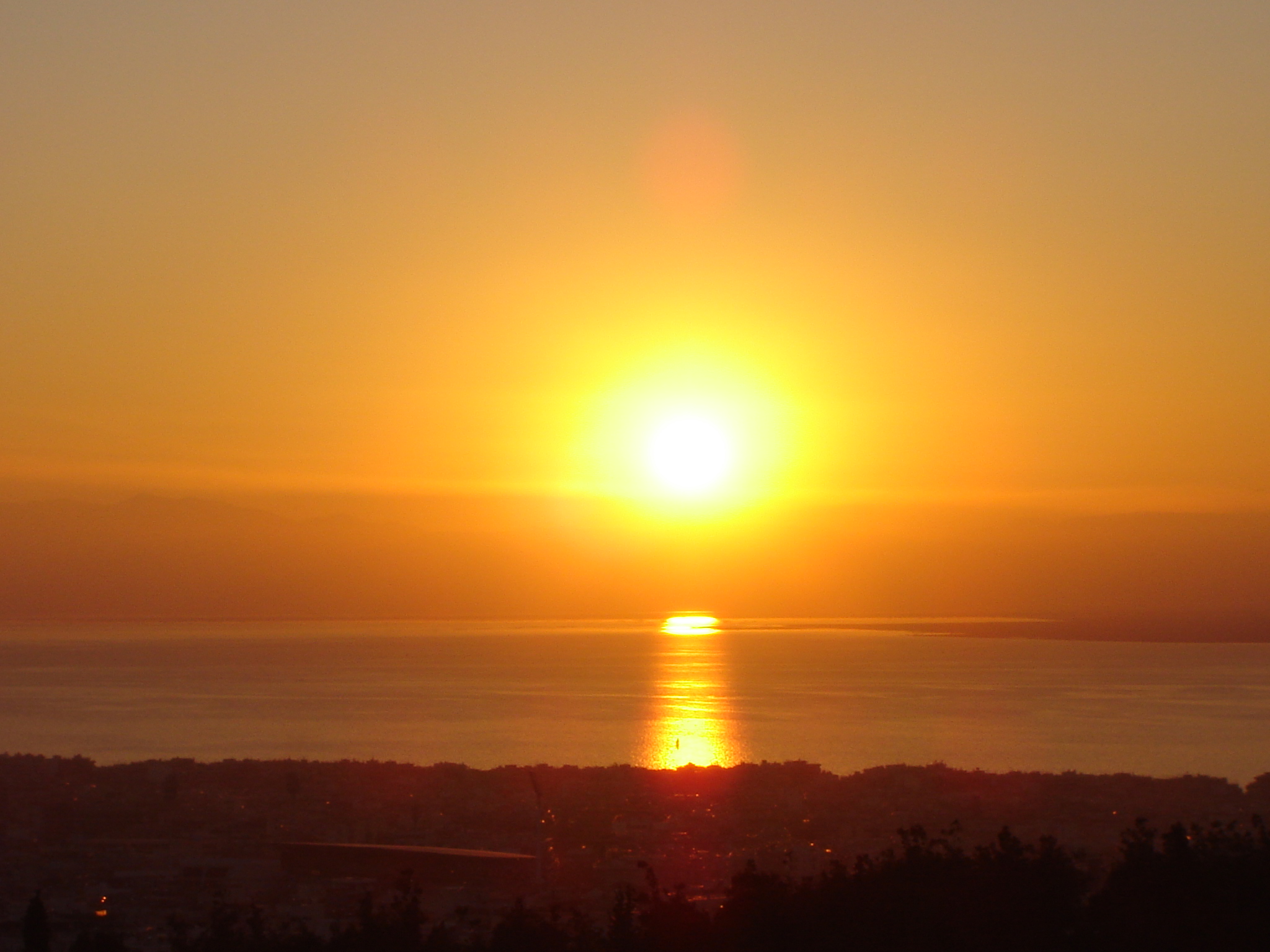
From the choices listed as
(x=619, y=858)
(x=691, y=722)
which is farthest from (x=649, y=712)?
(x=619, y=858)

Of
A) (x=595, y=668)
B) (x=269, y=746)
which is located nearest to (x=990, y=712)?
(x=269, y=746)

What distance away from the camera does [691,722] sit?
9219cm

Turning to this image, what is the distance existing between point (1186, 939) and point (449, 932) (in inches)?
347

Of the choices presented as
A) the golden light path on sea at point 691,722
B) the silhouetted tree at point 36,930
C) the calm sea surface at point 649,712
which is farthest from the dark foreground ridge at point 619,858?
the calm sea surface at point 649,712

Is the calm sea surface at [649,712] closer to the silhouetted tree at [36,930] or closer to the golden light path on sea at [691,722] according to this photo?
the golden light path on sea at [691,722]

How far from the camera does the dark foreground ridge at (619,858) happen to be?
12523mm

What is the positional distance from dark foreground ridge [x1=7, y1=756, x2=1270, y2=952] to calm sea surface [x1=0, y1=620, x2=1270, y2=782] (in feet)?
99.1

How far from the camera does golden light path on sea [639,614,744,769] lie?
67.8 m

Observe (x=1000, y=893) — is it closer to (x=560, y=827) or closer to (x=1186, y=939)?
(x=1186, y=939)

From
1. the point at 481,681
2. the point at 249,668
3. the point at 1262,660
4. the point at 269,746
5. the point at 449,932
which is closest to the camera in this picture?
the point at 449,932

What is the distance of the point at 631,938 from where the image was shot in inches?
520

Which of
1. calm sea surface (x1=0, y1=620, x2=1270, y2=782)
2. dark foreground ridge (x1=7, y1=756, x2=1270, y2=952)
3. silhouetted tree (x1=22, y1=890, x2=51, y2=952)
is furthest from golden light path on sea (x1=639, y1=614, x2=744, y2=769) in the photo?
silhouetted tree (x1=22, y1=890, x2=51, y2=952)

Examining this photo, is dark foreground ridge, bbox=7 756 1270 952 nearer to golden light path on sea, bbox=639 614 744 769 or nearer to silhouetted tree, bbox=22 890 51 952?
silhouetted tree, bbox=22 890 51 952

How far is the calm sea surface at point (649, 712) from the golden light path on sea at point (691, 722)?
0.41 m
